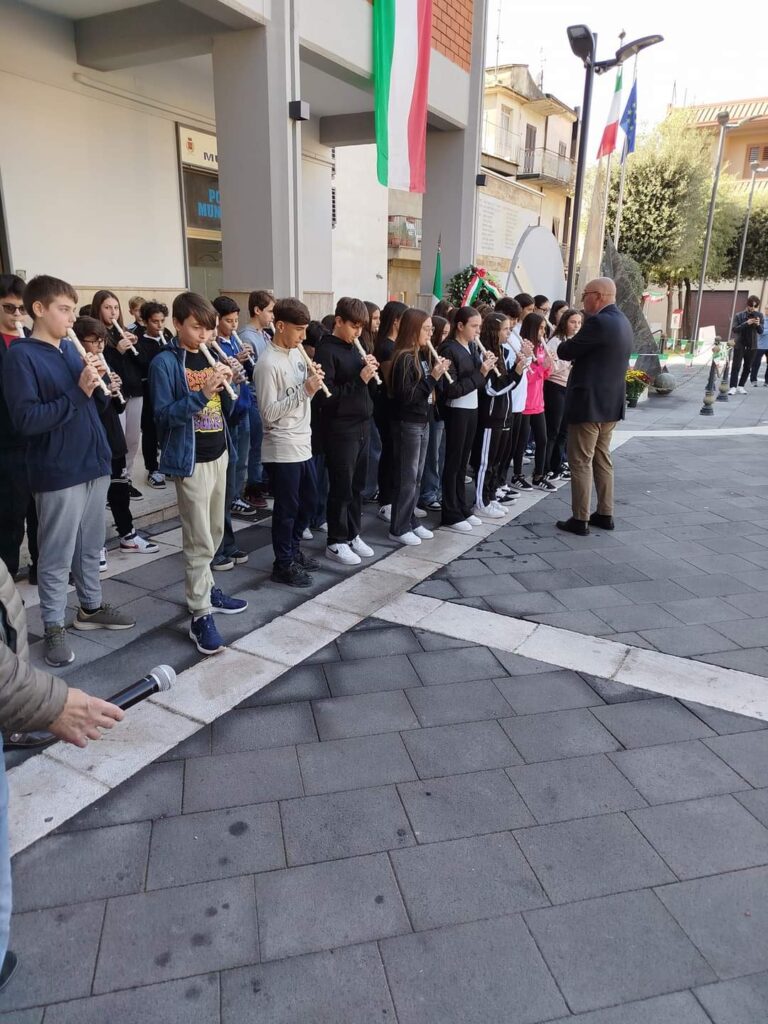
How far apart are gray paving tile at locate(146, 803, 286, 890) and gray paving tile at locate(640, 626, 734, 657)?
256 centimetres

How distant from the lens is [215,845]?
8.45ft

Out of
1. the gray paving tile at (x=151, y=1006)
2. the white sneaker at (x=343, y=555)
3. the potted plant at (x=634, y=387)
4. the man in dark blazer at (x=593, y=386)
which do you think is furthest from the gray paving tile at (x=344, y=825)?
the potted plant at (x=634, y=387)

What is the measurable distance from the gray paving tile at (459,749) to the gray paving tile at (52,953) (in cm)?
134

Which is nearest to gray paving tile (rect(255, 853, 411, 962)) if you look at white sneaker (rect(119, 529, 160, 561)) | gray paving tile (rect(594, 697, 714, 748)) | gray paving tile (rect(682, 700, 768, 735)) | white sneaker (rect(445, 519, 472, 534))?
gray paving tile (rect(594, 697, 714, 748))

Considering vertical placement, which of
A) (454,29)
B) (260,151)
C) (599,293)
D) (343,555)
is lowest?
(343,555)

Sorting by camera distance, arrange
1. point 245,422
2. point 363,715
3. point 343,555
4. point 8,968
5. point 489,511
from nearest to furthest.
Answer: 1. point 8,968
2. point 363,715
3. point 343,555
4. point 245,422
5. point 489,511

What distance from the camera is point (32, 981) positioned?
2047 millimetres

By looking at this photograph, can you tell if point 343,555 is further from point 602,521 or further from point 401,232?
point 401,232

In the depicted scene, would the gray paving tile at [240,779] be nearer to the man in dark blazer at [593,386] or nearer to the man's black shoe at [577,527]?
the man's black shoe at [577,527]

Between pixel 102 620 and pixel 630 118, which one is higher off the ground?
pixel 630 118

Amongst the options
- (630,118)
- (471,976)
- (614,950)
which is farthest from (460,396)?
(630,118)

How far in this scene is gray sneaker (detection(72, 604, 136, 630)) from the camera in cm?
411

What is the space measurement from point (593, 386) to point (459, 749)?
3823 mm

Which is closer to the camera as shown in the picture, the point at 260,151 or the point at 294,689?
the point at 294,689
